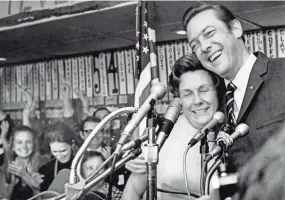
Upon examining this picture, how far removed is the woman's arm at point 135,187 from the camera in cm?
180

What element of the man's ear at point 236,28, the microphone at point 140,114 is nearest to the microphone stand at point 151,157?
the microphone at point 140,114

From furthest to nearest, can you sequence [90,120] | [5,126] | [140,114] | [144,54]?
[5,126] < [90,120] < [144,54] < [140,114]

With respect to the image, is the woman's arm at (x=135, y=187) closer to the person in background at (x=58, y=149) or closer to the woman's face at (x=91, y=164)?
the woman's face at (x=91, y=164)

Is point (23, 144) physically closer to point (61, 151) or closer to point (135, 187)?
point (61, 151)

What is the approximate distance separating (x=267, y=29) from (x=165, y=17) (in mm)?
455

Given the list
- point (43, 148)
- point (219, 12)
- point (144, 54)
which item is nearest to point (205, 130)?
point (219, 12)

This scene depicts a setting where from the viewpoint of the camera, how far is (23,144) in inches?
88.9

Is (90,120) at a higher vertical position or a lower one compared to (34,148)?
higher

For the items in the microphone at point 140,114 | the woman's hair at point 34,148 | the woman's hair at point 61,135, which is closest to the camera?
the microphone at point 140,114

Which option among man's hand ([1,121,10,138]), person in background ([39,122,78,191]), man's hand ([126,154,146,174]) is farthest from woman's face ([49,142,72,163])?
man's hand ([126,154,146,174])

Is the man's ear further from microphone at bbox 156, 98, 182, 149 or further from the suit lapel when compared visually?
microphone at bbox 156, 98, 182, 149

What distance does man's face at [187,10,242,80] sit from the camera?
1.64 m

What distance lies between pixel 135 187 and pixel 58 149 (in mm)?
514

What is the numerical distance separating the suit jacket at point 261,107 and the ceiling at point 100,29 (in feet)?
0.63
